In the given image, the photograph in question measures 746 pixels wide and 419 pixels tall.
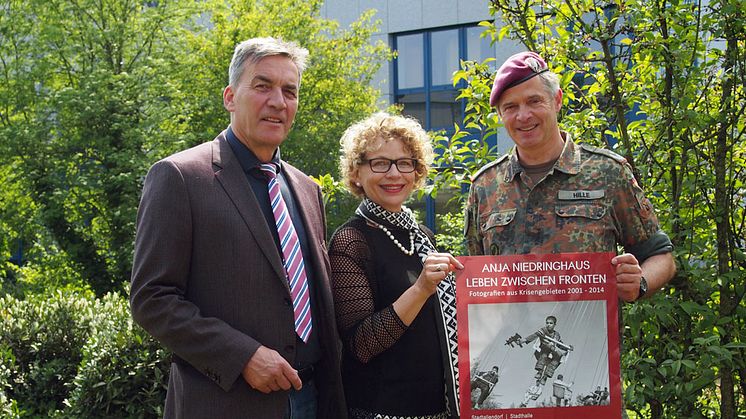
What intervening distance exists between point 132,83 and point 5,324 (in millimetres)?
12094

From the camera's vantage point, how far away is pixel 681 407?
168 inches

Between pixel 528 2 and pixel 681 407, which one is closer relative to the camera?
pixel 681 407

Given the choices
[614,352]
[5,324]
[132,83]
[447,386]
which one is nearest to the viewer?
[614,352]

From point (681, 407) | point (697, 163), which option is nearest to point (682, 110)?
point (697, 163)

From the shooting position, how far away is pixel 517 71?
10.9ft

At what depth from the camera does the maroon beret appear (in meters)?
3.30

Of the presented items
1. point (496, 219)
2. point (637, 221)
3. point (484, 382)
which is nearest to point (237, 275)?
point (484, 382)

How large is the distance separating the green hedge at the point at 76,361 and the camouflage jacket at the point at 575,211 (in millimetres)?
3798

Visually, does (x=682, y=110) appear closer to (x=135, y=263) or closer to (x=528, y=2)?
(x=528, y=2)

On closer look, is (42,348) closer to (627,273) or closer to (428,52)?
(627,273)

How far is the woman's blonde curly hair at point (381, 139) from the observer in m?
3.57

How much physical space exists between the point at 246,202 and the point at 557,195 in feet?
4.32

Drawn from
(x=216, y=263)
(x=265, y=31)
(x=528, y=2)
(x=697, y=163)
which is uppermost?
(x=265, y=31)

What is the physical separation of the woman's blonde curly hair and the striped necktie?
0.41 metres
